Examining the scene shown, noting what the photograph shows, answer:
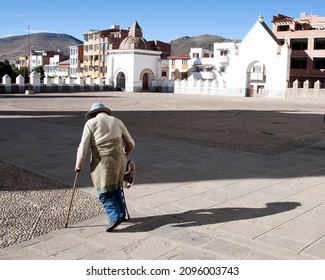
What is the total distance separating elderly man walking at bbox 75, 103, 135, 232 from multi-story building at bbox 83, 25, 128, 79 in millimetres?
78057

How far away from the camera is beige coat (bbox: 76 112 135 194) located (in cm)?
534

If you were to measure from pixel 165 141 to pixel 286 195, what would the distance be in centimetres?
632

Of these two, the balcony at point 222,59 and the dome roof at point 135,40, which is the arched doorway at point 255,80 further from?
the dome roof at point 135,40

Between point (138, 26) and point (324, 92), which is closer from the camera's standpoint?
point (324, 92)

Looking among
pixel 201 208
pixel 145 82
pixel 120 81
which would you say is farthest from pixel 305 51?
pixel 201 208

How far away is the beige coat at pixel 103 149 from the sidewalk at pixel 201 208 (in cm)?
61

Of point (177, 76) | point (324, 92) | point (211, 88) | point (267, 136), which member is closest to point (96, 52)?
point (177, 76)

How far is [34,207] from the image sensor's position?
6.35m

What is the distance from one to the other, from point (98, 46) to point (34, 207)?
279 feet

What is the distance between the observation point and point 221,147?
479 inches

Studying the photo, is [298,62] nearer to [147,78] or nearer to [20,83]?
[147,78]

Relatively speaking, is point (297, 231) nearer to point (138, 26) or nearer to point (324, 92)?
point (324, 92)

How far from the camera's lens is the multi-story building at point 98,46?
8488 cm
